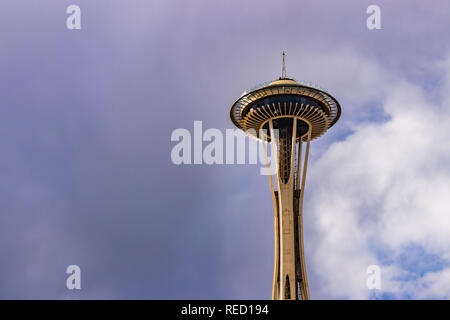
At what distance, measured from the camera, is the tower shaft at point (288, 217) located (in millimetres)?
90562

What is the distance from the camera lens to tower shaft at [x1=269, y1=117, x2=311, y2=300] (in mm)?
90562

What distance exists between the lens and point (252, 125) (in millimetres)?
102000

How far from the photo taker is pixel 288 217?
3723 inches

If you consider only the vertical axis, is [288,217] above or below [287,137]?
below
